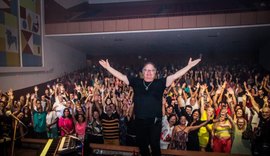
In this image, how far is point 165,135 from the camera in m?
2.97

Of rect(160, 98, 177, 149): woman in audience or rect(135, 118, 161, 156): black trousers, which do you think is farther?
rect(160, 98, 177, 149): woman in audience

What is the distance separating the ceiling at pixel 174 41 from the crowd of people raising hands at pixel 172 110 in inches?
11.9

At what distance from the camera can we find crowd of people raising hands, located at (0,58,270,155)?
9.23 feet

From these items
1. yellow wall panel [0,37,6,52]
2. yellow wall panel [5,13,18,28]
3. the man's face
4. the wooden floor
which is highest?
yellow wall panel [5,13,18,28]

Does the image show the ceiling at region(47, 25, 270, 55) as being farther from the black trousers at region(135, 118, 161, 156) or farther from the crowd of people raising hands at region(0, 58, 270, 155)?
the black trousers at region(135, 118, 161, 156)

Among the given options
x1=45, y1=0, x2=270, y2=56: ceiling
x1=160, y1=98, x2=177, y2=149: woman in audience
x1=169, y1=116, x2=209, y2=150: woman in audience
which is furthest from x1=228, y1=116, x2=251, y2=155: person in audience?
x1=45, y1=0, x2=270, y2=56: ceiling

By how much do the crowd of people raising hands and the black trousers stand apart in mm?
569

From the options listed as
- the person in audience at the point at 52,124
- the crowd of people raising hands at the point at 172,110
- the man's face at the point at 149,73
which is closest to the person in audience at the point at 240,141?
the crowd of people raising hands at the point at 172,110

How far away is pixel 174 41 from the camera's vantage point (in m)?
3.49

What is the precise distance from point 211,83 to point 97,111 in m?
1.84

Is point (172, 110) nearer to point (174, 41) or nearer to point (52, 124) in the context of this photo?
point (174, 41)

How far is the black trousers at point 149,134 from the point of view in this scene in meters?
2.26

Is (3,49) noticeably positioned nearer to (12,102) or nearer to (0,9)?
(0,9)

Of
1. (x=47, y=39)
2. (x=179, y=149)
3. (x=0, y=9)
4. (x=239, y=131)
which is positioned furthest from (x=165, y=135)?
(x=0, y=9)
